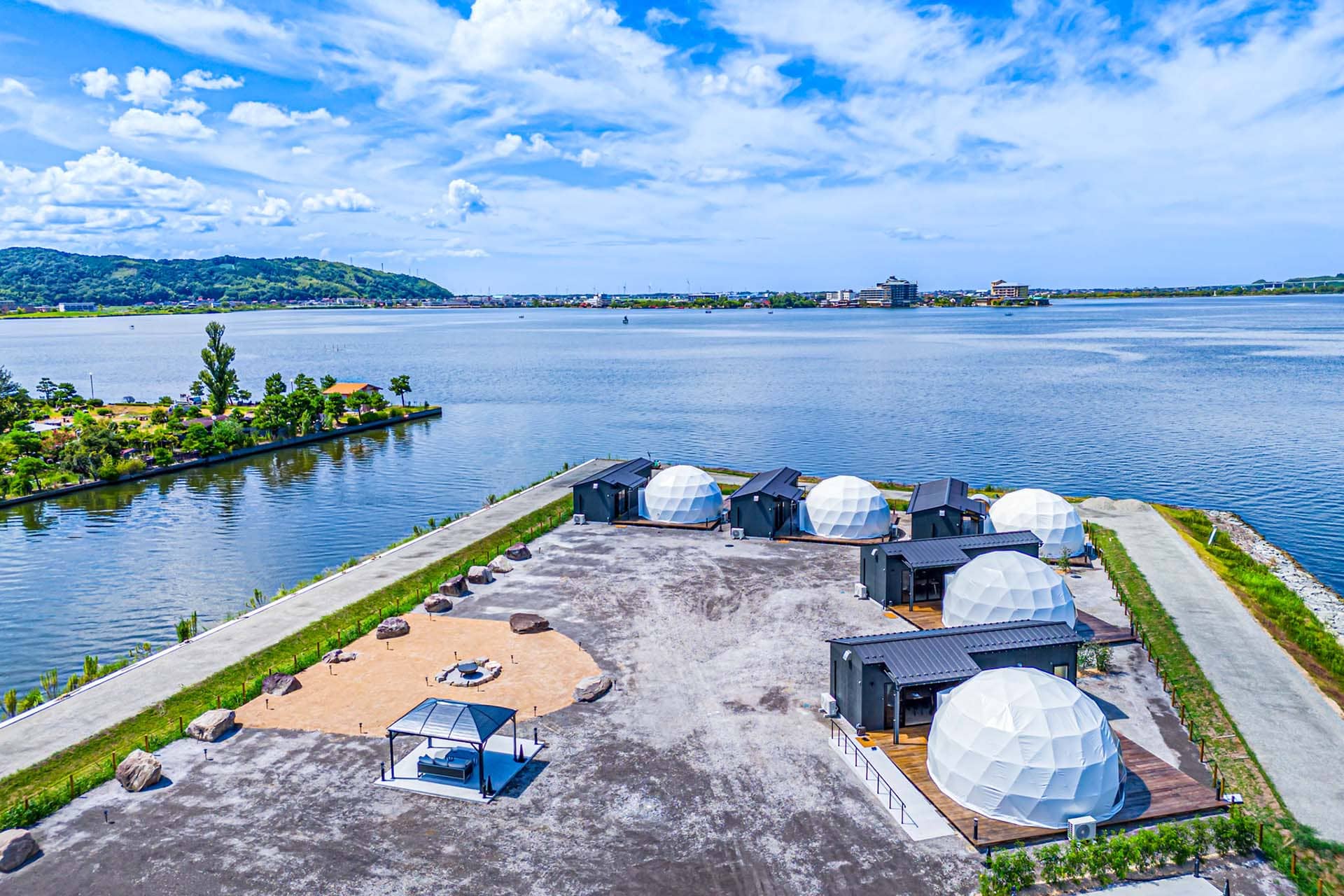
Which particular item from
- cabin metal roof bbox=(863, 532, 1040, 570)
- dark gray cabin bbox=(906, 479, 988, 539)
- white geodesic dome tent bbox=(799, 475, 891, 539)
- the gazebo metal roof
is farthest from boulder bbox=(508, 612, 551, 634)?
dark gray cabin bbox=(906, 479, 988, 539)

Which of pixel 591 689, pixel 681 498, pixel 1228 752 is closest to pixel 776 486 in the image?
pixel 681 498

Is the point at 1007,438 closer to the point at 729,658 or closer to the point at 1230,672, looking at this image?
the point at 1230,672

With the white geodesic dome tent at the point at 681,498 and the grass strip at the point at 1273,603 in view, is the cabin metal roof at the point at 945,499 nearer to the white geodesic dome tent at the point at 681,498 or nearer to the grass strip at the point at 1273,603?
the white geodesic dome tent at the point at 681,498

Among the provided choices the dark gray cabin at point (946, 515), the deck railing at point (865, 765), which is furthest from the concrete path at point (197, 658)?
the dark gray cabin at point (946, 515)

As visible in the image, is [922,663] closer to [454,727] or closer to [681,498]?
[454,727]

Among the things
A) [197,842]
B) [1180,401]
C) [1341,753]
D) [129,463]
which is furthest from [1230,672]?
[1180,401]

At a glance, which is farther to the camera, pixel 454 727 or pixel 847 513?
pixel 847 513

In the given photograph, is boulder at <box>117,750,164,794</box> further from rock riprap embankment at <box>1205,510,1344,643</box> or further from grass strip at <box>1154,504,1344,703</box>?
rock riprap embankment at <box>1205,510,1344,643</box>
